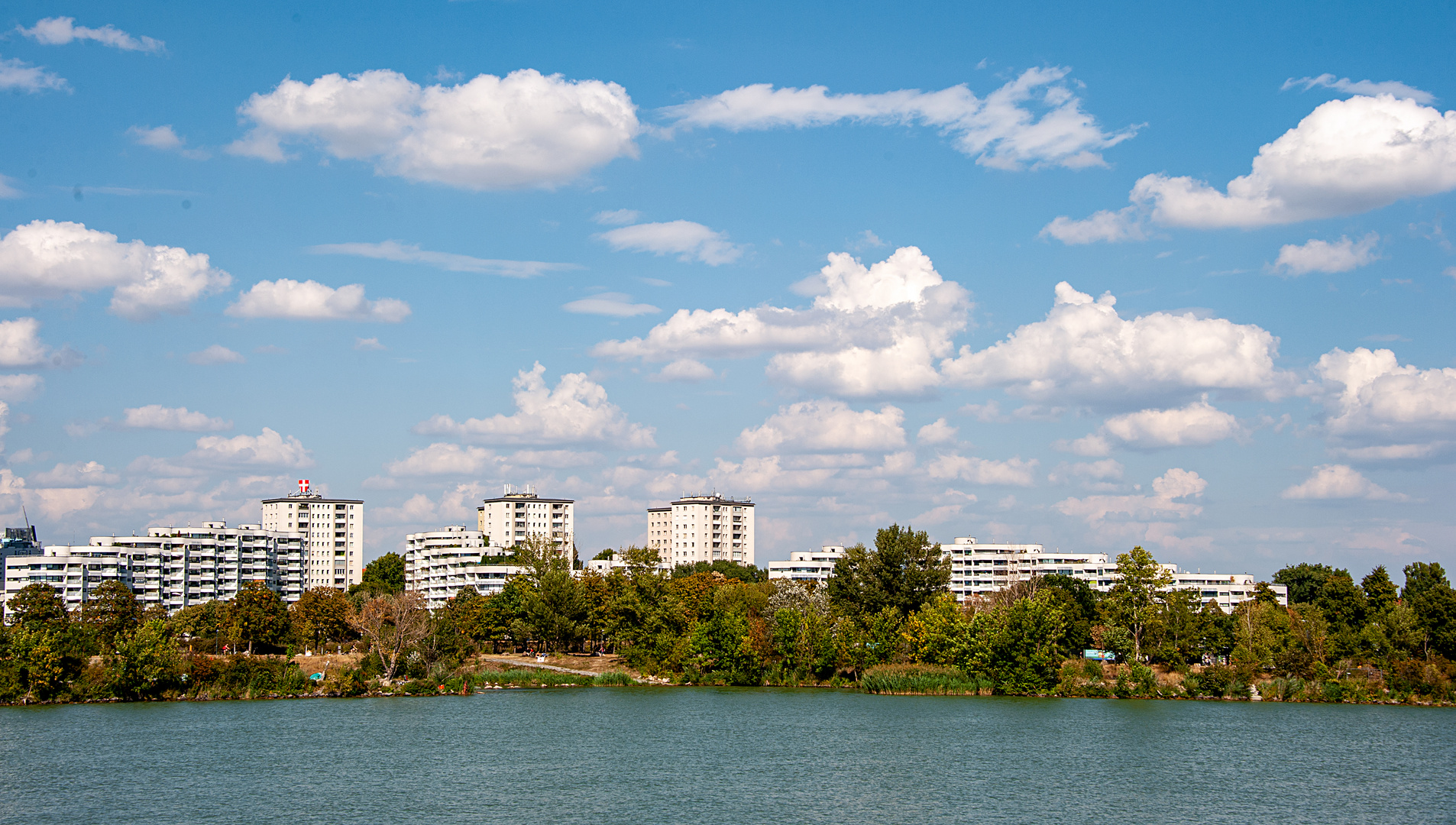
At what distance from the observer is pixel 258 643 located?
4336 inches

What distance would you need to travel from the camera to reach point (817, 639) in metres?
90.0

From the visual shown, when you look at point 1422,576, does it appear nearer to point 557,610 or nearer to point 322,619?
point 557,610

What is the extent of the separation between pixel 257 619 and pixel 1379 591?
100928 millimetres

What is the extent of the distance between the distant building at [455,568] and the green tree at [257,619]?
4498 centimetres

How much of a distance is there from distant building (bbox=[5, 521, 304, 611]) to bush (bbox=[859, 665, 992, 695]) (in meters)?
96.9

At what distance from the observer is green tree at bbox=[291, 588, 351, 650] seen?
106688mm

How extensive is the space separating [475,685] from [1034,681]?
42.0 meters

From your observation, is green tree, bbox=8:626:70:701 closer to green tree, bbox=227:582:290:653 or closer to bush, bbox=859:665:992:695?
green tree, bbox=227:582:290:653

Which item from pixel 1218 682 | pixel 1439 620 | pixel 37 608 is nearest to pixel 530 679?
pixel 37 608

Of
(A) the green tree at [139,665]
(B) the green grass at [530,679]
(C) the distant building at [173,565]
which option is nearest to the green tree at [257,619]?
(A) the green tree at [139,665]

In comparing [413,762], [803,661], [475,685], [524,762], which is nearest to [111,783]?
[413,762]

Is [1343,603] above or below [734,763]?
above

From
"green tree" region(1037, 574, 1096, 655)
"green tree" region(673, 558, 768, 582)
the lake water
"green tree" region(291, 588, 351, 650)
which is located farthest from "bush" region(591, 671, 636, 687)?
"green tree" region(673, 558, 768, 582)

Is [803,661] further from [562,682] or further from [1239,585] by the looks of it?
[1239,585]
